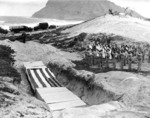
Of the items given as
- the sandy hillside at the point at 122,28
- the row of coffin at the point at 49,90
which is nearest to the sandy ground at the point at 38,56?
the row of coffin at the point at 49,90

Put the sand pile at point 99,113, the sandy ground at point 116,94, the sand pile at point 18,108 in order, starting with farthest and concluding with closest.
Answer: the sandy ground at point 116,94 < the sand pile at point 99,113 < the sand pile at point 18,108

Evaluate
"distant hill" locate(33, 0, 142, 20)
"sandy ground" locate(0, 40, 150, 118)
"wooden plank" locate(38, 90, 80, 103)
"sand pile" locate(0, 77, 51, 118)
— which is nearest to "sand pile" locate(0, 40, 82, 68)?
"sandy ground" locate(0, 40, 150, 118)

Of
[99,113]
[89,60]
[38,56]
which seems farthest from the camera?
[38,56]

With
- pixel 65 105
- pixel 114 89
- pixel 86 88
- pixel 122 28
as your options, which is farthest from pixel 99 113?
pixel 122 28

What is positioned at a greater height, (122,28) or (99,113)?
(122,28)

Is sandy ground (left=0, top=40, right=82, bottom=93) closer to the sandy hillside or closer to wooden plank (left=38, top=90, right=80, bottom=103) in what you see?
wooden plank (left=38, top=90, right=80, bottom=103)

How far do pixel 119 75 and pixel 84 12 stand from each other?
167 m

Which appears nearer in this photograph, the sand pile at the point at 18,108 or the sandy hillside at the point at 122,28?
the sand pile at the point at 18,108

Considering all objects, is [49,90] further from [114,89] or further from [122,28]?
[122,28]

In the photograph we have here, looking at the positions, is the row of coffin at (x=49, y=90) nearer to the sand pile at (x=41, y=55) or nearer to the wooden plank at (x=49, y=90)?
the wooden plank at (x=49, y=90)

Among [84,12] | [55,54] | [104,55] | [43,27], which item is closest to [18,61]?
[55,54]

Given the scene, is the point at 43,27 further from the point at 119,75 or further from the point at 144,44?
the point at 119,75

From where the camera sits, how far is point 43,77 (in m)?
23.9

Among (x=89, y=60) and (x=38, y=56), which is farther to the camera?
(x=38, y=56)
